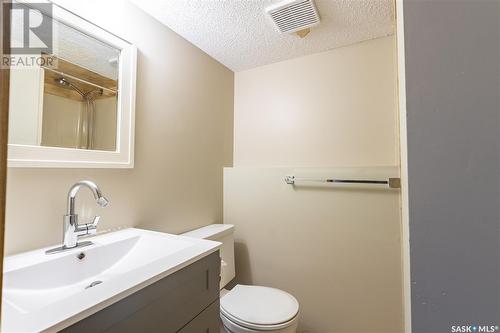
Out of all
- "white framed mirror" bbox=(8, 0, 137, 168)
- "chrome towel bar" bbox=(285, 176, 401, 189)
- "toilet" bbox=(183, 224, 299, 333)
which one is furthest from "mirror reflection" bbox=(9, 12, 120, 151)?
"chrome towel bar" bbox=(285, 176, 401, 189)

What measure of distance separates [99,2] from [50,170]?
2.49 feet

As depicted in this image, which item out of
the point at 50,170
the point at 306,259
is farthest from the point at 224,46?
the point at 306,259

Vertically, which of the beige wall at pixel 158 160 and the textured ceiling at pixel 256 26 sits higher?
the textured ceiling at pixel 256 26

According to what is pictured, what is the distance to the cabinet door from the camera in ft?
2.56

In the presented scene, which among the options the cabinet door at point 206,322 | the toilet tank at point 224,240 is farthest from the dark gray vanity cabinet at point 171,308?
the toilet tank at point 224,240

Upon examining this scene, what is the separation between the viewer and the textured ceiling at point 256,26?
117 centimetres

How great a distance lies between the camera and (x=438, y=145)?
363 millimetres

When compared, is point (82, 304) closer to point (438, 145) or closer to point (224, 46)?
point (438, 145)

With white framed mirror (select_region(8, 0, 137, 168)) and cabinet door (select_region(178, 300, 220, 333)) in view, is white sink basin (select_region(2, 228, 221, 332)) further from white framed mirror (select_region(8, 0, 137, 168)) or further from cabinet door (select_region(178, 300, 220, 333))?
white framed mirror (select_region(8, 0, 137, 168))

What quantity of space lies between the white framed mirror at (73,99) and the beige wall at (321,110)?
965 millimetres

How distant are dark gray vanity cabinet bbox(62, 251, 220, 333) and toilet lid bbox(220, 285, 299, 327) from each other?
30 centimetres

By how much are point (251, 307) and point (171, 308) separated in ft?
2.24

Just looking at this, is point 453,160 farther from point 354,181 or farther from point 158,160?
point 158,160

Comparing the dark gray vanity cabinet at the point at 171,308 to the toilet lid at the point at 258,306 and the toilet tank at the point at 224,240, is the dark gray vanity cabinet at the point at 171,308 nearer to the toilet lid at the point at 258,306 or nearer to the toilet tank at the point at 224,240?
the toilet lid at the point at 258,306
